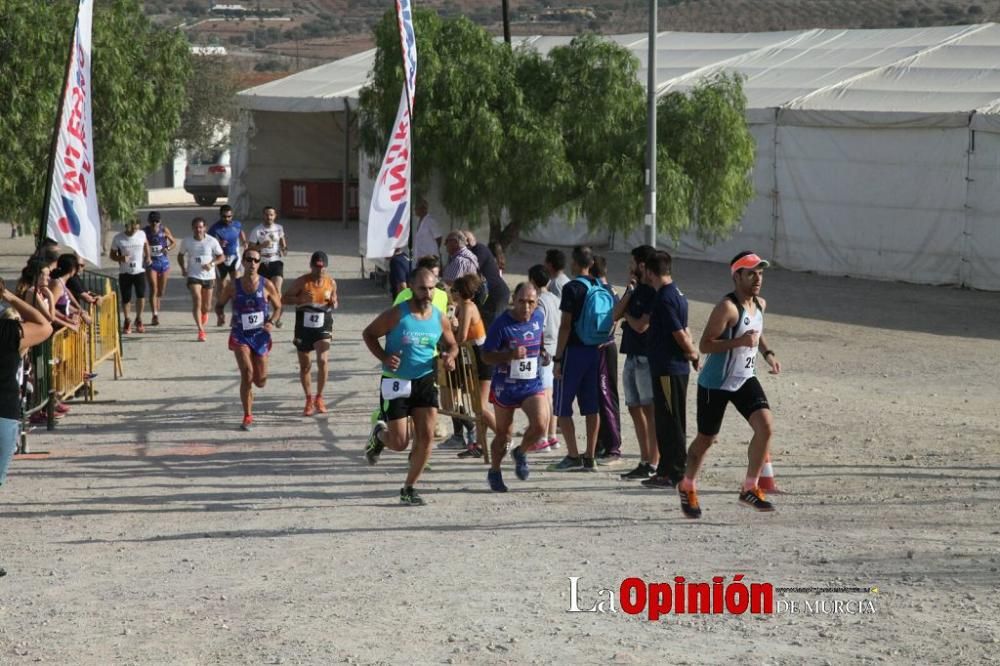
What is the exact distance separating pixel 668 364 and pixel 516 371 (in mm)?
1059

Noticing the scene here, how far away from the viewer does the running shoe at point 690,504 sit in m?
9.84

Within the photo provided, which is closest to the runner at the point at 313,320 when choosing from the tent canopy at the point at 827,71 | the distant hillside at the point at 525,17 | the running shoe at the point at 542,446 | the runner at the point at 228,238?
the running shoe at the point at 542,446

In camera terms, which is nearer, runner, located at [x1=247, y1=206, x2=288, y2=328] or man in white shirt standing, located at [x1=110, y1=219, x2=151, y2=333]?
man in white shirt standing, located at [x1=110, y1=219, x2=151, y2=333]

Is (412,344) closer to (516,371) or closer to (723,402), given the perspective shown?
(516,371)

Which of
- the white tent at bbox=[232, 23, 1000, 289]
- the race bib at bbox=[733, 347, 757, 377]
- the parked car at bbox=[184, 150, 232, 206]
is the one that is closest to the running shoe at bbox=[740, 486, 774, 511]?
the race bib at bbox=[733, 347, 757, 377]

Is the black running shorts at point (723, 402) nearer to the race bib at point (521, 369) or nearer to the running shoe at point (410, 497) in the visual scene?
the race bib at point (521, 369)

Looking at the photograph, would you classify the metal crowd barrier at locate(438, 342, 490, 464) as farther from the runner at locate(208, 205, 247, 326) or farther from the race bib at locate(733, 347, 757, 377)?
the runner at locate(208, 205, 247, 326)

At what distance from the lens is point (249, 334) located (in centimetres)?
1369

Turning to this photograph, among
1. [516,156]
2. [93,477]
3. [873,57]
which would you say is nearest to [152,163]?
[516,156]

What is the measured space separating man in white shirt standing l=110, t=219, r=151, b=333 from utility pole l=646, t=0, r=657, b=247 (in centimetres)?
664

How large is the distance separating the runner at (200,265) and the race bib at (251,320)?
19.9 feet

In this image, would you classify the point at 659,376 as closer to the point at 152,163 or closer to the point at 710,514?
the point at 710,514

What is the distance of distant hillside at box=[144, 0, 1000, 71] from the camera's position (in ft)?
287

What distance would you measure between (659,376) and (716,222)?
42.7 ft
